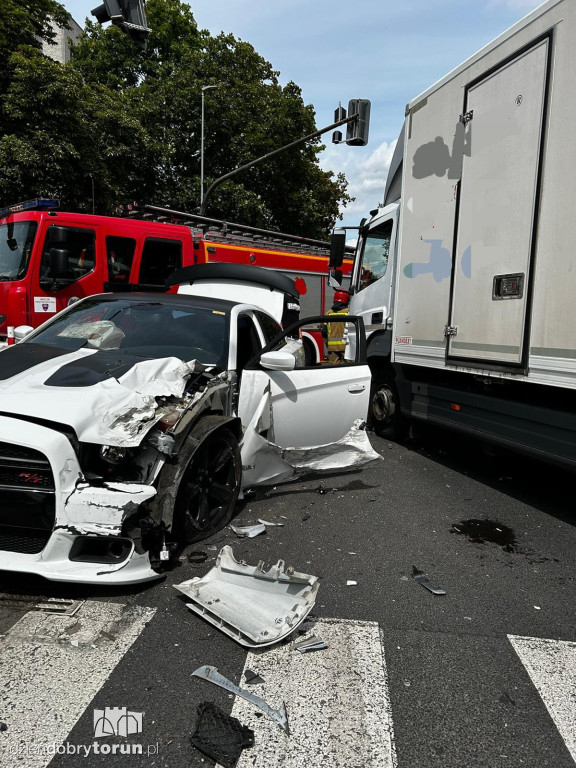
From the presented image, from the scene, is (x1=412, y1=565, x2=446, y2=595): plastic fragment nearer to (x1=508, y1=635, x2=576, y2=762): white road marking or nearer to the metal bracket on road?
(x1=508, y1=635, x2=576, y2=762): white road marking

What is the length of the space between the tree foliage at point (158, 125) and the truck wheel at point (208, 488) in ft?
40.2

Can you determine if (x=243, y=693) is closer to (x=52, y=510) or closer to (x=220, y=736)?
(x=220, y=736)

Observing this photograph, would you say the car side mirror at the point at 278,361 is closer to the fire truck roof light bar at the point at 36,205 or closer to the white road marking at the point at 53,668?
the white road marking at the point at 53,668

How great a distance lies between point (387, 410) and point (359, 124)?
863 cm

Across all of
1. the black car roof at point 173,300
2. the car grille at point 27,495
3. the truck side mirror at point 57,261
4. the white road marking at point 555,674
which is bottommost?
the white road marking at point 555,674

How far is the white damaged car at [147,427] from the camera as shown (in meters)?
2.75

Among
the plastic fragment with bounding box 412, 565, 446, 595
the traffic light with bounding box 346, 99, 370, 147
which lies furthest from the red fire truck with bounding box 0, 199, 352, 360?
the plastic fragment with bounding box 412, 565, 446, 595

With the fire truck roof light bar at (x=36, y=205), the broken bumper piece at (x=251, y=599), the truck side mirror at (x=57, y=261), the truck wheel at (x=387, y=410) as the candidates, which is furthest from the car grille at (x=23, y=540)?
the fire truck roof light bar at (x=36, y=205)

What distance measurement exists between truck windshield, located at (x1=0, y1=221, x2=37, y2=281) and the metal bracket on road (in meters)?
7.38

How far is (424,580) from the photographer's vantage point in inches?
132

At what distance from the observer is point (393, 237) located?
6.76 metres

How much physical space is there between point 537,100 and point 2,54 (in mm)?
14686

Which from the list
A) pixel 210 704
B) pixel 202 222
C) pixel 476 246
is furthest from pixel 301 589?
pixel 202 222

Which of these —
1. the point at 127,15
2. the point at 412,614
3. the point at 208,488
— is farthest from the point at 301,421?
the point at 127,15
